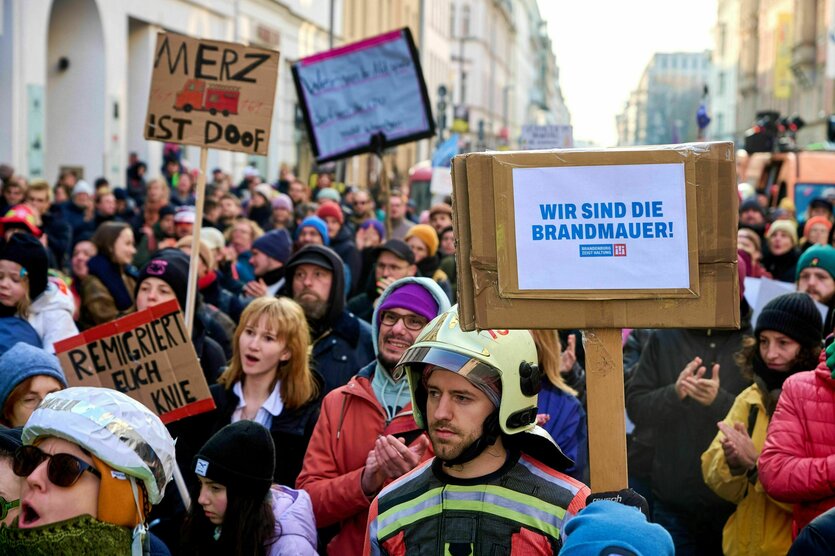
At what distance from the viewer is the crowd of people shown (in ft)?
10.3

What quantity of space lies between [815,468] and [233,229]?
6934 mm

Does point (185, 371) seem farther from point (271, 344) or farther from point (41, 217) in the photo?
point (41, 217)

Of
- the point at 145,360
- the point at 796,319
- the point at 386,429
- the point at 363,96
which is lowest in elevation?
the point at 386,429

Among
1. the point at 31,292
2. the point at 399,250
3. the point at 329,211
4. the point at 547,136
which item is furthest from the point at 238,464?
the point at 547,136

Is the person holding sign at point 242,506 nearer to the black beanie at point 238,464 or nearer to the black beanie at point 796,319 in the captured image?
the black beanie at point 238,464

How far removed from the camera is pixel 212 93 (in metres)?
6.88

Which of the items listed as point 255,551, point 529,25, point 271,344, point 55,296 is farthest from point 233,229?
point 529,25

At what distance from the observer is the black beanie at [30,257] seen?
6.21m

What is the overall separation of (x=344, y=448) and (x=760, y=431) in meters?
1.73

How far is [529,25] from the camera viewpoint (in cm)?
14300

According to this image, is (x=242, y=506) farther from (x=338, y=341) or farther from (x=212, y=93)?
(x=212, y=93)

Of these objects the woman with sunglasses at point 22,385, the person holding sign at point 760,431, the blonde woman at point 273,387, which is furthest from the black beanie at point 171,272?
the person holding sign at point 760,431

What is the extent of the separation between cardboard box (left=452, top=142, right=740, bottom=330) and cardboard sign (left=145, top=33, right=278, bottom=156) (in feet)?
12.9

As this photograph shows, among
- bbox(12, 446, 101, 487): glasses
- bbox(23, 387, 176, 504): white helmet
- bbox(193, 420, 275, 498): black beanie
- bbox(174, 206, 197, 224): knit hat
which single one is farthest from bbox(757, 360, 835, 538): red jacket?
bbox(174, 206, 197, 224): knit hat
